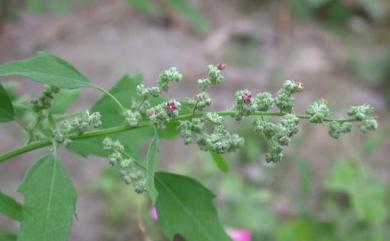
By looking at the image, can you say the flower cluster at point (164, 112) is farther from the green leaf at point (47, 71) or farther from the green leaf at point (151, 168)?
the green leaf at point (47, 71)

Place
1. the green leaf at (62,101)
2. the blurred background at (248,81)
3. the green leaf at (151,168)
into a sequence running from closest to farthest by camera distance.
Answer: the green leaf at (151,168) → the green leaf at (62,101) → the blurred background at (248,81)

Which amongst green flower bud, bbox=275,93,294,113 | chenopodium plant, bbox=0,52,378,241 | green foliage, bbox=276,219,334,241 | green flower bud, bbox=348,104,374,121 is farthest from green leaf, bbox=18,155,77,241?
green foliage, bbox=276,219,334,241

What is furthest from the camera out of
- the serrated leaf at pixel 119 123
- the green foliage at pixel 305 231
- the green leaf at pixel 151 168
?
the green foliage at pixel 305 231

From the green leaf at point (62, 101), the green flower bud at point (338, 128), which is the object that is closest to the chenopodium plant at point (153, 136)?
the green flower bud at point (338, 128)

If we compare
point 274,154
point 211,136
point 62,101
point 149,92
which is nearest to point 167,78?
point 149,92

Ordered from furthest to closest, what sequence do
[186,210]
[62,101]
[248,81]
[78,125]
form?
[248,81]
[62,101]
[186,210]
[78,125]

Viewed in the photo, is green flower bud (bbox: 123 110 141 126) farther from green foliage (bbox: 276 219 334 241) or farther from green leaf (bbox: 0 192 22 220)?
green foliage (bbox: 276 219 334 241)

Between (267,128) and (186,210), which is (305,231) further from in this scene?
(267,128)

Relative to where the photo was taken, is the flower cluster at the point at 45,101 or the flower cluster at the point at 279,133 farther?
the flower cluster at the point at 45,101
